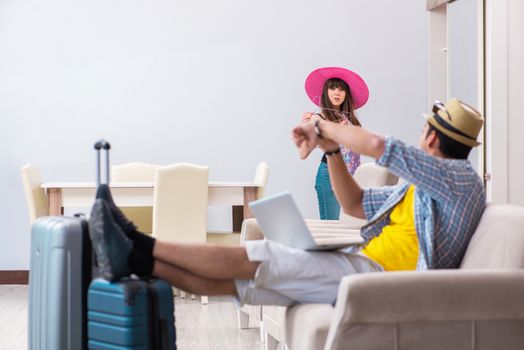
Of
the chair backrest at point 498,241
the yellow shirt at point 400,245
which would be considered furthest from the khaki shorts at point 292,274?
the chair backrest at point 498,241

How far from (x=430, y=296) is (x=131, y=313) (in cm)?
82

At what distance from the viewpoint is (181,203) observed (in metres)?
5.24

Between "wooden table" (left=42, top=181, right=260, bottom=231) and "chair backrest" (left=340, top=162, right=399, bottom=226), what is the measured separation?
1.39m

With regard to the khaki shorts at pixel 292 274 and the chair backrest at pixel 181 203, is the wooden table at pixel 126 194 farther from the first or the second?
the khaki shorts at pixel 292 274

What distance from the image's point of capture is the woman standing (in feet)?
16.5

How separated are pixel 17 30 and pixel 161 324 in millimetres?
4695

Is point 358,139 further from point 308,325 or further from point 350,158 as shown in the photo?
point 350,158

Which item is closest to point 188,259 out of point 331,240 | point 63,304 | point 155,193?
point 63,304

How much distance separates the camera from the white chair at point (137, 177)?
20.2 ft

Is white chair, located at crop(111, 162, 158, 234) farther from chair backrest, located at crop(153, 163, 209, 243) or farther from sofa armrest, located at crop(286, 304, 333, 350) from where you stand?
sofa armrest, located at crop(286, 304, 333, 350)

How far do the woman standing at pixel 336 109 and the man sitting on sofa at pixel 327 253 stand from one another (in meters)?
2.28

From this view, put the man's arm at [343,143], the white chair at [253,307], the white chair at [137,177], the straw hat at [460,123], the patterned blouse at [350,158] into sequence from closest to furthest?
1. the man's arm at [343,143]
2. the straw hat at [460,123]
3. the white chair at [253,307]
4. the patterned blouse at [350,158]
5. the white chair at [137,177]

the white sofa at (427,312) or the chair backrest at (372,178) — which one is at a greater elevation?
the chair backrest at (372,178)

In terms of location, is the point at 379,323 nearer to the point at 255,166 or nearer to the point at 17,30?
the point at 255,166
